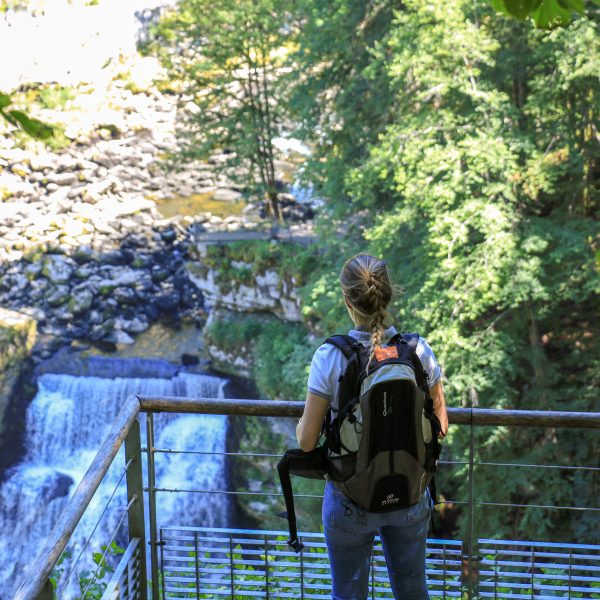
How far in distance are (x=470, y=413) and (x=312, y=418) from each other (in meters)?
0.71

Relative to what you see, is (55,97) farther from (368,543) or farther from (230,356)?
(368,543)

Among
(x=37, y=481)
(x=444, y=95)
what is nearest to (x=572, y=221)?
(x=444, y=95)

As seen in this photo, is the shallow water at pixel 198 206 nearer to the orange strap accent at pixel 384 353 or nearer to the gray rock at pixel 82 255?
the gray rock at pixel 82 255

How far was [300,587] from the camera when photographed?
3.00m

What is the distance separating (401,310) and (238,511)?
6461mm

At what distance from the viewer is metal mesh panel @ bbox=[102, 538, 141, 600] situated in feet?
8.44

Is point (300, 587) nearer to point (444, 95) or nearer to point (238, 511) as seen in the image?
point (444, 95)

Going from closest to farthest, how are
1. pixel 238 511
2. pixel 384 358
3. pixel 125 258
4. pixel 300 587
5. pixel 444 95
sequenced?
1. pixel 384 358
2. pixel 300 587
3. pixel 444 95
4. pixel 238 511
5. pixel 125 258

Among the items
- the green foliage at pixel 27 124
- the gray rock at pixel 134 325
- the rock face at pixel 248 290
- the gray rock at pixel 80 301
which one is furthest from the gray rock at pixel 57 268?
the green foliage at pixel 27 124

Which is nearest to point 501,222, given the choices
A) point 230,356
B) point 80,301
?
point 230,356

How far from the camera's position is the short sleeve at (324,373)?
2168mm

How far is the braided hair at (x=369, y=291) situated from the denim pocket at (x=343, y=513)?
0.41 metres

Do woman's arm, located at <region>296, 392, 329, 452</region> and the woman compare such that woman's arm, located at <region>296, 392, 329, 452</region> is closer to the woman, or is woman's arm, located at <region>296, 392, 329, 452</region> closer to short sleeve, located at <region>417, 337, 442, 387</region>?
the woman

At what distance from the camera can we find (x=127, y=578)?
2.73 meters
